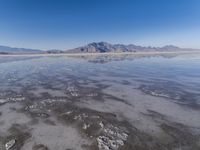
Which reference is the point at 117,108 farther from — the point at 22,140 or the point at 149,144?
the point at 22,140

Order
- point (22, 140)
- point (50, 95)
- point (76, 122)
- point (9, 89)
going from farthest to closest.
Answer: point (9, 89) → point (50, 95) → point (76, 122) → point (22, 140)

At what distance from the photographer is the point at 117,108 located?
32.6 ft

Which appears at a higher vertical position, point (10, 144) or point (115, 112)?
point (10, 144)

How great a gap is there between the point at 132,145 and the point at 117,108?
3.83 meters

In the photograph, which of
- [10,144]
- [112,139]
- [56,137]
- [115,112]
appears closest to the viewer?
[10,144]

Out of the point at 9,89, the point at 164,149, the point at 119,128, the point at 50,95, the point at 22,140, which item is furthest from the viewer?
the point at 9,89

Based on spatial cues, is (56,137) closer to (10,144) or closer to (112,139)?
(10,144)

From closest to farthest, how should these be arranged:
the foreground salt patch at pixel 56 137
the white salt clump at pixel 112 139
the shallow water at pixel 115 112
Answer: the white salt clump at pixel 112 139
the foreground salt patch at pixel 56 137
the shallow water at pixel 115 112

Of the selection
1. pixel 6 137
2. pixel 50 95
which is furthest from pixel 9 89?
pixel 6 137

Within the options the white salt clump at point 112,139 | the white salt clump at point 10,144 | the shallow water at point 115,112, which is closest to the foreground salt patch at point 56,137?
the shallow water at point 115,112

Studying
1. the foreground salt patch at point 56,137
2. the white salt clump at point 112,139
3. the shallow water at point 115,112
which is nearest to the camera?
the white salt clump at point 112,139

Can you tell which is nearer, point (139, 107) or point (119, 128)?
point (119, 128)

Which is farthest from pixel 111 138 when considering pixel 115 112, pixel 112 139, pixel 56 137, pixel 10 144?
pixel 10 144

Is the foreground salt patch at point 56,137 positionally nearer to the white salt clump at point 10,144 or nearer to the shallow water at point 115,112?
the shallow water at point 115,112
